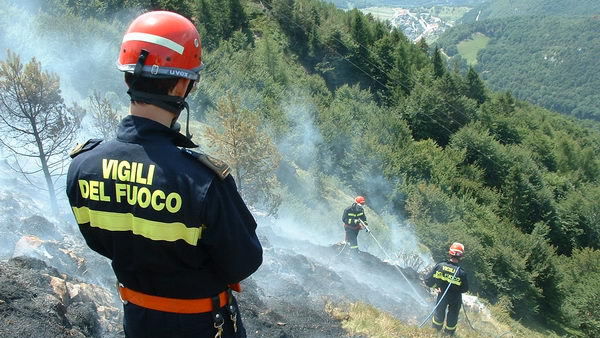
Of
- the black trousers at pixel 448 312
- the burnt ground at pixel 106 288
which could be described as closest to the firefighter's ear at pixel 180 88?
the burnt ground at pixel 106 288

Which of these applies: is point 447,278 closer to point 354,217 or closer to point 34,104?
point 354,217

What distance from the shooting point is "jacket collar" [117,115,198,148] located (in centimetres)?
193

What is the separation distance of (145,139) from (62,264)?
22.0ft

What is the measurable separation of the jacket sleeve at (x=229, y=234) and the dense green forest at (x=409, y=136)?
11086mm

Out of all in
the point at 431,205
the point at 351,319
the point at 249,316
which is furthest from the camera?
the point at 431,205

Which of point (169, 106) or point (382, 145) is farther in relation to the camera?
point (382, 145)

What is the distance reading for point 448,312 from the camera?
30.1 feet

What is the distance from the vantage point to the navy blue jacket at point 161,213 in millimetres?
1845

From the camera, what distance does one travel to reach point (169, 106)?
201 centimetres

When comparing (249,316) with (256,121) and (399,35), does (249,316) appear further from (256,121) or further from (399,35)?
(399,35)

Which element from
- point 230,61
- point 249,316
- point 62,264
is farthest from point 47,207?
point 230,61

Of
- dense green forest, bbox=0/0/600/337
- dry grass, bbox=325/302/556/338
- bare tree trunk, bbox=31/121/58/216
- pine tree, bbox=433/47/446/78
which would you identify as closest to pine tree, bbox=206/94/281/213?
dense green forest, bbox=0/0/600/337

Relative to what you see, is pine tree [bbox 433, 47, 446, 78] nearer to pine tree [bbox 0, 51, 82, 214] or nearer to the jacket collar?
pine tree [bbox 0, 51, 82, 214]

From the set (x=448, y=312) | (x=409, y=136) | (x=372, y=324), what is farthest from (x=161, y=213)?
(x=409, y=136)
